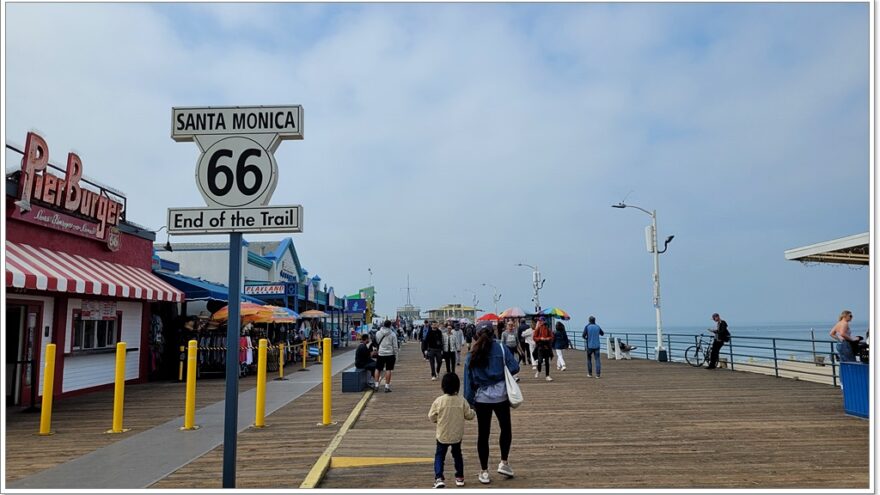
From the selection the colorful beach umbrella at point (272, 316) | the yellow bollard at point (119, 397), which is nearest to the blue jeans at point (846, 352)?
the yellow bollard at point (119, 397)

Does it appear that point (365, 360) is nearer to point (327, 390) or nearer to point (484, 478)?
point (327, 390)

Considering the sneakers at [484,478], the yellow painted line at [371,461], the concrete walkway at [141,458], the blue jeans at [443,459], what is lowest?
the concrete walkway at [141,458]

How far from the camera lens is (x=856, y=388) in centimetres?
970

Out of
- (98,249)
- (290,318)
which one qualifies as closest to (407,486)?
(98,249)

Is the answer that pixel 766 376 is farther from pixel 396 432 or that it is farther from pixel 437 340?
pixel 396 432

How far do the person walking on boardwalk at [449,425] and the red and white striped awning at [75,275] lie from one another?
792 centimetres

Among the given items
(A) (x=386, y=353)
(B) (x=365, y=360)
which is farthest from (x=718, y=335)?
(B) (x=365, y=360)

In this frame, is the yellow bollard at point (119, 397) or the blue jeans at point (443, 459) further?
the yellow bollard at point (119, 397)

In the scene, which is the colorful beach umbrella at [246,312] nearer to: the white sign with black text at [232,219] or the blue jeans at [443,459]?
the blue jeans at [443,459]

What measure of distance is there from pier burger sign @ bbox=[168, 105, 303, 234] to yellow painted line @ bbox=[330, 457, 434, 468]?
3.55 m

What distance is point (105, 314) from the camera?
15531 millimetres

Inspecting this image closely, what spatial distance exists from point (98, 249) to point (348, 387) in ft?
23.1

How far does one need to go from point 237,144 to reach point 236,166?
0.59 ft

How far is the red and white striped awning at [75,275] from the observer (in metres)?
10.5
